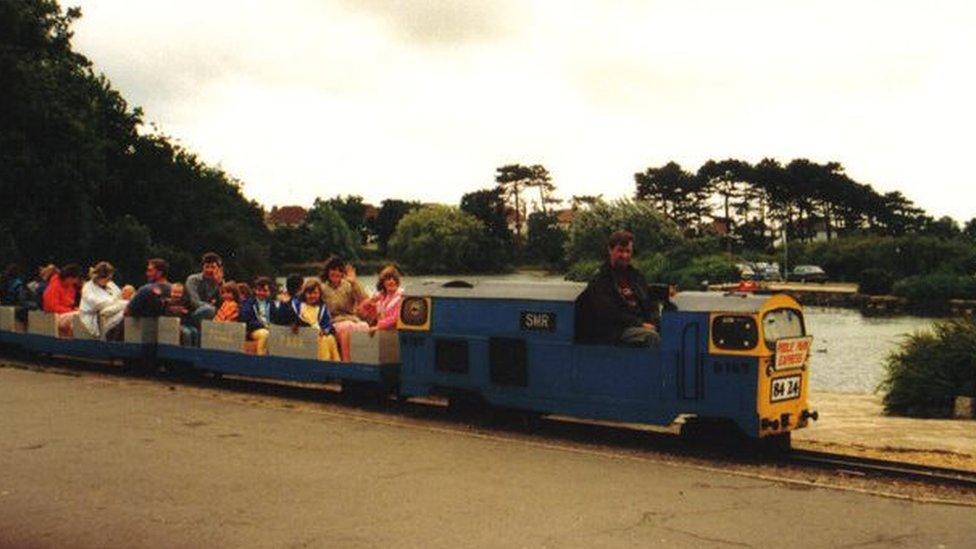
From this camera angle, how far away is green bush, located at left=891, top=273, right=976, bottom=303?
71.2 meters

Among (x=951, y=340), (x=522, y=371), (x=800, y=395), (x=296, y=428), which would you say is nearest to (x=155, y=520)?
(x=296, y=428)

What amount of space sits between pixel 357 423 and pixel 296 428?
75 cm

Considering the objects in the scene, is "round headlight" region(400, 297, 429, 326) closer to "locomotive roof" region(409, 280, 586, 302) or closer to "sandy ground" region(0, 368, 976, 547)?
"locomotive roof" region(409, 280, 586, 302)

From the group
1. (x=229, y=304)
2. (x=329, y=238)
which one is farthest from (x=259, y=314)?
(x=329, y=238)

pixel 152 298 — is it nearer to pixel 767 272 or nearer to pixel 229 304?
pixel 229 304

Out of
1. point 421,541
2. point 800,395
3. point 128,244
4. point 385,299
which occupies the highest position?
point 128,244

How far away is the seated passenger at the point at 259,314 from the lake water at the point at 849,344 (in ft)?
10.6

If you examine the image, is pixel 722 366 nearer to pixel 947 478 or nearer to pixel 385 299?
pixel 947 478

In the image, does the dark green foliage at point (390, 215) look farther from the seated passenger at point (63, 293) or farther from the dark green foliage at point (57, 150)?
the seated passenger at point (63, 293)

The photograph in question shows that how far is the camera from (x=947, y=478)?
8.78 metres

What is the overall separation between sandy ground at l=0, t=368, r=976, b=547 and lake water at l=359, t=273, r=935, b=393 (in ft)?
11.7

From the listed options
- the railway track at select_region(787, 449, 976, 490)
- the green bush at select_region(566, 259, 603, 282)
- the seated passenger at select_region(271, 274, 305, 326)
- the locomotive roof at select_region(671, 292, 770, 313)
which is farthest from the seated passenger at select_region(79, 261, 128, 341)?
the green bush at select_region(566, 259, 603, 282)

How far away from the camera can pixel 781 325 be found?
33.0ft

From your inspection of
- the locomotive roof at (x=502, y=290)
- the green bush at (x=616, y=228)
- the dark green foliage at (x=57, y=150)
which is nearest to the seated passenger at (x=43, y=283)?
the locomotive roof at (x=502, y=290)
